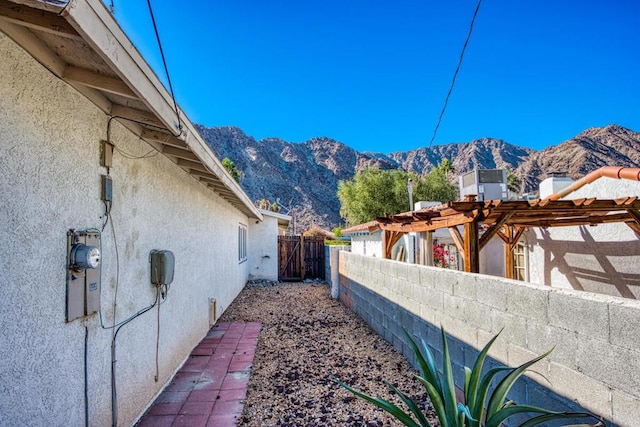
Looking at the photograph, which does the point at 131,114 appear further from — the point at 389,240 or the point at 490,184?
the point at 490,184

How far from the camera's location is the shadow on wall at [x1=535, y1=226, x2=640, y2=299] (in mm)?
6035

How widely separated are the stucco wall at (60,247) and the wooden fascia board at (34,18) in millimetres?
229

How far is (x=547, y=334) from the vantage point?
2562mm

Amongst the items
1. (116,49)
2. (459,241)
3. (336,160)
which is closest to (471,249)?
(459,241)

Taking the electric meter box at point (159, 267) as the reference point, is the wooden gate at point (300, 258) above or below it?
below

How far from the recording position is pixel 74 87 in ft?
8.21

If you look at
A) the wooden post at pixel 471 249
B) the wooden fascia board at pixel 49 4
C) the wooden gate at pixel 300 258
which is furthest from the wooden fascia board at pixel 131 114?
the wooden gate at pixel 300 258

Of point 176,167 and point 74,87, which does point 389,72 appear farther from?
point 74,87

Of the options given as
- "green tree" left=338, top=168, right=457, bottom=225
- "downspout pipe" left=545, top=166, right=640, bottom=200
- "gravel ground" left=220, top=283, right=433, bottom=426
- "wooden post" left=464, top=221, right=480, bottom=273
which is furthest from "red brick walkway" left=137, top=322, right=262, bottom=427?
"green tree" left=338, top=168, right=457, bottom=225

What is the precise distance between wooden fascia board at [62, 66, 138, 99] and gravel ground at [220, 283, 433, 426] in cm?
333

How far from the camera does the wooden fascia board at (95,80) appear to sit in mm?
2363

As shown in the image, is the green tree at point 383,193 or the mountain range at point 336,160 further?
the mountain range at point 336,160

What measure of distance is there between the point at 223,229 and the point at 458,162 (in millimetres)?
83562

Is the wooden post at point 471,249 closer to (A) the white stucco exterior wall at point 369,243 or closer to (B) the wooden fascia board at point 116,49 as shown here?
(B) the wooden fascia board at point 116,49
